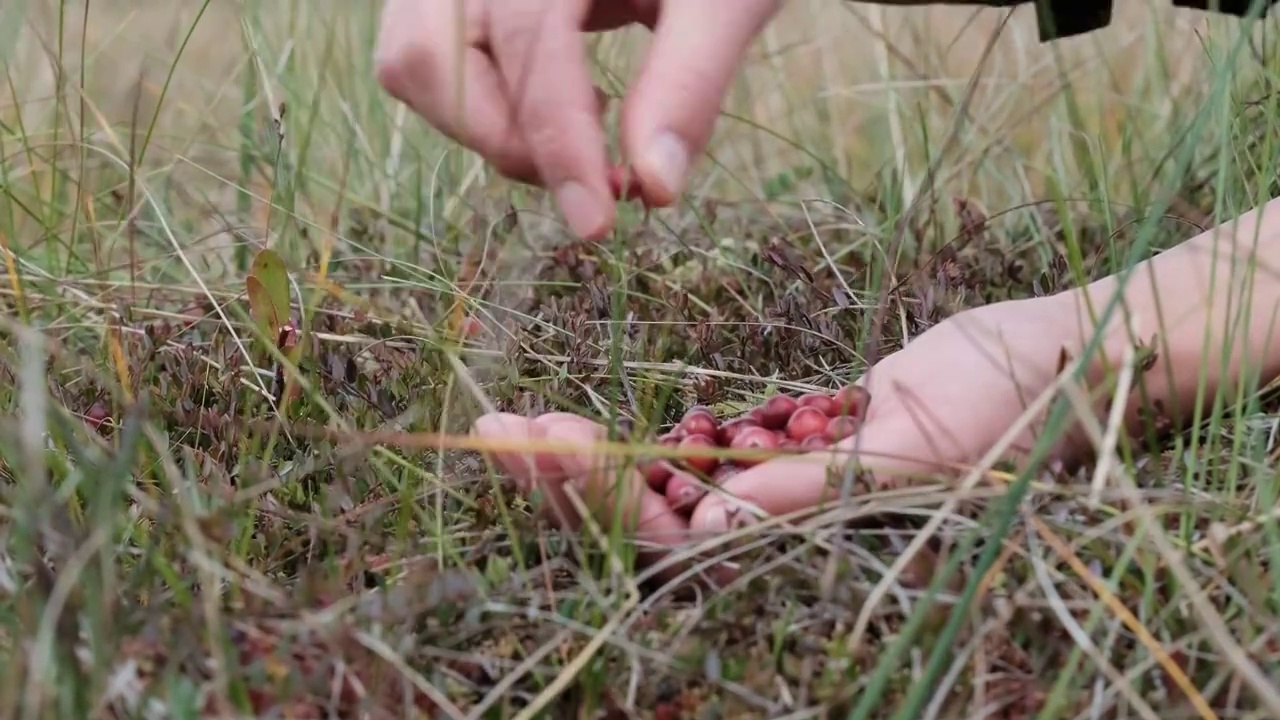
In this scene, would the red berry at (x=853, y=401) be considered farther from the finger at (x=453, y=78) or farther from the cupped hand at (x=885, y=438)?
the finger at (x=453, y=78)

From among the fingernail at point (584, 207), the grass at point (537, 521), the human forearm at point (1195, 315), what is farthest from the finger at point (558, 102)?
the human forearm at point (1195, 315)

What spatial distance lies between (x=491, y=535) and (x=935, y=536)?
0.29m

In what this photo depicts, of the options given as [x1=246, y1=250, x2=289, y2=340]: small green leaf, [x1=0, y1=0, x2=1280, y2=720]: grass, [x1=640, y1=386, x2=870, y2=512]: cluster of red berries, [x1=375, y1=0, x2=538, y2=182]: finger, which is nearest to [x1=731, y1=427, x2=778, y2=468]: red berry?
[x1=640, y1=386, x2=870, y2=512]: cluster of red berries

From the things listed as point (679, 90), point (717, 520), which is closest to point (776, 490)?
point (717, 520)

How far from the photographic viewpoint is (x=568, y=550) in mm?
873

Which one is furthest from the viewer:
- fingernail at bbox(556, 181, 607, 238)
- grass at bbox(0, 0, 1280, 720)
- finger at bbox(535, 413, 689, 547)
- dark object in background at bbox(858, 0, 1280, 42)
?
dark object in background at bbox(858, 0, 1280, 42)

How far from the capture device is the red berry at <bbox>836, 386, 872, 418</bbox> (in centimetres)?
87

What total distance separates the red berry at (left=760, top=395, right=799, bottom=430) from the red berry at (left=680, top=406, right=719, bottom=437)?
0.16ft

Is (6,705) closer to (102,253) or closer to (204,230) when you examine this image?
(102,253)

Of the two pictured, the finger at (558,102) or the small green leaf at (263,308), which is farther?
the small green leaf at (263,308)

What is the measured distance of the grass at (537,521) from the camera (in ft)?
2.31

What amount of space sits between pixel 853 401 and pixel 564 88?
1.01ft

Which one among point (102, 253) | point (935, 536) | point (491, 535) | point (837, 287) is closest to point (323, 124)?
point (102, 253)

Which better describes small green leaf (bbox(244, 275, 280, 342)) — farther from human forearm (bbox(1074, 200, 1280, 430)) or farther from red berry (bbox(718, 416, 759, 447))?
human forearm (bbox(1074, 200, 1280, 430))
